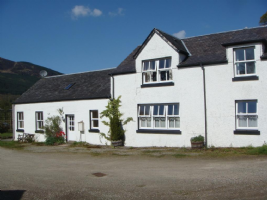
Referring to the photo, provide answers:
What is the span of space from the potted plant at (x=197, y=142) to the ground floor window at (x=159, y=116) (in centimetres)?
158

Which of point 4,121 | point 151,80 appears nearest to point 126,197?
point 151,80

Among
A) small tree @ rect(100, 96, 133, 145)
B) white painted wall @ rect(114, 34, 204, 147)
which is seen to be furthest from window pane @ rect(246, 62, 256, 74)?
small tree @ rect(100, 96, 133, 145)

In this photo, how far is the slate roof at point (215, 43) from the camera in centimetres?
1456

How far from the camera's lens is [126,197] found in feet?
23.6

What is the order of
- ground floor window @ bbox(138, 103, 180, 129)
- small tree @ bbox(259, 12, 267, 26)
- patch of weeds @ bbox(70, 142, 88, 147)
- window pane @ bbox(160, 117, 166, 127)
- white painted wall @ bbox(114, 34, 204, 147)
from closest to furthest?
1. white painted wall @ bbox(114, 34, 204, 147)
2. ground floor window @ bbox(138, 103, 180, 129)
3. window pane @ bbox(160, 117, 166, 127)
4. patch of weeds @ bbox(70, 142, 88, 147)
5. small tree @ bbox(259, 12, 267, 26)

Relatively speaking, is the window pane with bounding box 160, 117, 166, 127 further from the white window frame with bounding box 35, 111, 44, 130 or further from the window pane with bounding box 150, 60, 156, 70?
the white window frame with bounding box 35, 111, 44, 130

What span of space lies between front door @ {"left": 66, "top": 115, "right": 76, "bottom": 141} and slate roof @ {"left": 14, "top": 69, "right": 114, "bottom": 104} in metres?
1.55

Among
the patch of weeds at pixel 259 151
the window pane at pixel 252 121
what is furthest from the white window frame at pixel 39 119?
the patch of weeds at pixel 259 151

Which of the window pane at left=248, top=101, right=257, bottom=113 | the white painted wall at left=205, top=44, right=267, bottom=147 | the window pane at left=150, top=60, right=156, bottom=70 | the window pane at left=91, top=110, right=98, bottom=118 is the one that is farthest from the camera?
the window pane at left=91, top=110, right=98, bottom=118

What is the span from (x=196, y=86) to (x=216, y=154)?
167 inches

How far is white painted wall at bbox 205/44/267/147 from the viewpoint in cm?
1375

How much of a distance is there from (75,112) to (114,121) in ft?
13.8

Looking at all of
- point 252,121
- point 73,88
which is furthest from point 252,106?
point 73,88

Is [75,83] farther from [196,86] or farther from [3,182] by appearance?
[3,182]
